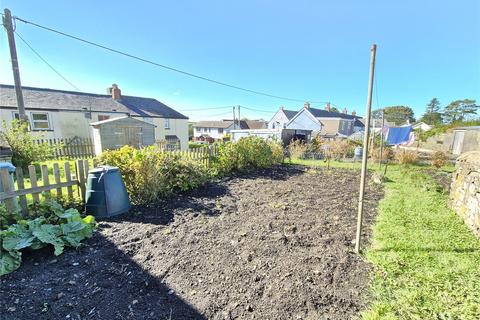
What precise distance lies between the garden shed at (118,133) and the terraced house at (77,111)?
7 centimetres

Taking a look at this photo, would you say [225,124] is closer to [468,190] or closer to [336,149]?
[336,149]

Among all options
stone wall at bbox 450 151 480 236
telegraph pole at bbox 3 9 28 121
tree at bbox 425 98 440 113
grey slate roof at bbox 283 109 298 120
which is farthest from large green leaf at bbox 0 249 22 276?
tree at bbox 425 98 440 113

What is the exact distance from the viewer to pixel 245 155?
895 centimetres

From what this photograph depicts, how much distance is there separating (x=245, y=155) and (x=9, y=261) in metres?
7.19

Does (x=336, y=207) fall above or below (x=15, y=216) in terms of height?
below

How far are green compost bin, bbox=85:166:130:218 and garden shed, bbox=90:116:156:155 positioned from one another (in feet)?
34.7

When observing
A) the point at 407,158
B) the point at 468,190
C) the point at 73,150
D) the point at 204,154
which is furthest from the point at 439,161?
the point at 73,150

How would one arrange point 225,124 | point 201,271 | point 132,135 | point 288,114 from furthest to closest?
point 225,124 < point 288,114 < point 132,135 < point 201,271

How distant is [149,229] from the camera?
11.5 feet

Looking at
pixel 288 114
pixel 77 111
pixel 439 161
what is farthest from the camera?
pixel 288 114

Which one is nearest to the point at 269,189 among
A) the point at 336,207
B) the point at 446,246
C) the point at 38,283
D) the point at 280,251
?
the point at 336,207

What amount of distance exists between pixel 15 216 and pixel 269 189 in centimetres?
508

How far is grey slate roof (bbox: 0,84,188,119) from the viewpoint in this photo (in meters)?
15.4

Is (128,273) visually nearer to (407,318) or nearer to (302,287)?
(302,287)
